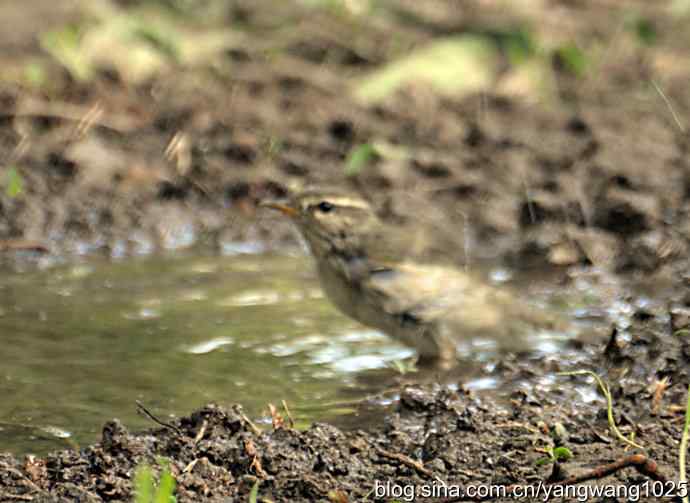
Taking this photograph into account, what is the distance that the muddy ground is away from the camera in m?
4.51

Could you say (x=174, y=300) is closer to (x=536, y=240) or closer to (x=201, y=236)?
(x=201, y=236)

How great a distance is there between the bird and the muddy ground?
401mm

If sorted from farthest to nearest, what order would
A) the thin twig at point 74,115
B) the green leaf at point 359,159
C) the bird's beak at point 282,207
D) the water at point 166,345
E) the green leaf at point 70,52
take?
the green leaf at point 70,52
the thin twig at point 74,115
the green leaf at point 359,159
the bird's beak at point 282,207
the water at point 166,345

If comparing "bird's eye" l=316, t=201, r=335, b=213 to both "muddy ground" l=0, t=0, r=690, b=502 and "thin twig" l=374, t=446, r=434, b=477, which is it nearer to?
"muddy ground" l=0, t=0, r=690, b=502

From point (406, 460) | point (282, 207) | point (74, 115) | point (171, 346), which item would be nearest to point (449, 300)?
point (282, 207)

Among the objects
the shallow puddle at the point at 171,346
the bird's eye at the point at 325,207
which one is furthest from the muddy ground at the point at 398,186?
the bird's eye at the point at 325,207

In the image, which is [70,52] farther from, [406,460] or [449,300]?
[406,460]

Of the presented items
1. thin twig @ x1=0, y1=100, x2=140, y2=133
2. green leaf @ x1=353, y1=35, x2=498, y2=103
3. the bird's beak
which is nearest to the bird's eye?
the bird's beak

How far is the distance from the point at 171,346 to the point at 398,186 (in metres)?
3.21

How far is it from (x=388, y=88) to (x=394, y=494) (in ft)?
22.6

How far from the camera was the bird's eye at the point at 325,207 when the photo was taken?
22.6 feet

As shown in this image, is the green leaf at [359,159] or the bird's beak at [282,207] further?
the green leaf at [359,159]

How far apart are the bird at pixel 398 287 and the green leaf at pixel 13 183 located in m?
2.24

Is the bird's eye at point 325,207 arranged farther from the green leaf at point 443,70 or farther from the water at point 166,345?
the green leaf at point 443,70
